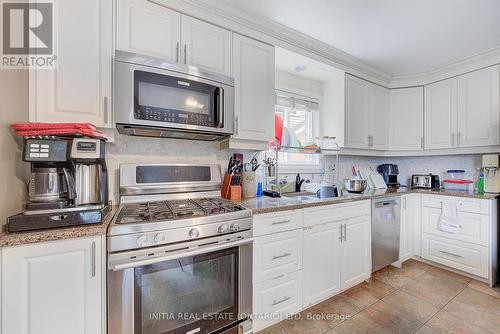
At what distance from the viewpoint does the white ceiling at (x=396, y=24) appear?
1.70 meters

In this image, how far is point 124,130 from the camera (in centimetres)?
150

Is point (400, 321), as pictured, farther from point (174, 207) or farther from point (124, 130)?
point (124, 130)

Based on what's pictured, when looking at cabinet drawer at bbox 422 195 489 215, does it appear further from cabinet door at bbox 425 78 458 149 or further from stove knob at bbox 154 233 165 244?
stove knob at bbox 154 233 165 244

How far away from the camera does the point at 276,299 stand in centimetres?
160

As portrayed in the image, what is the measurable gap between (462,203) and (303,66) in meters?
2.36

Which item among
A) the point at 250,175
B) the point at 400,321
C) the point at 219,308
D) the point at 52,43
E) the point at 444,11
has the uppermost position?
the point at 444,11

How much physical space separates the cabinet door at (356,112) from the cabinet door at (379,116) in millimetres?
120

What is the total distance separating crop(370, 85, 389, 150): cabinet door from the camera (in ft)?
9.54

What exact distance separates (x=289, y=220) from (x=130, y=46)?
1.63 meters

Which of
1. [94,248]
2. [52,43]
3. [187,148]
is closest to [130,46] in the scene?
[52,43]

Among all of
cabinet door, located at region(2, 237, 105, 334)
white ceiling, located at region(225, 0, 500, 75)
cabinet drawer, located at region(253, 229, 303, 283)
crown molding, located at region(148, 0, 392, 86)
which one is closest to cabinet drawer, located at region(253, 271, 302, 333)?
cabinet drawer, located at region(253, 229, 303, 283)

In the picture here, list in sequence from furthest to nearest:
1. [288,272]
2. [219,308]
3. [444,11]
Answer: [444,11], [288,272], [219,308]

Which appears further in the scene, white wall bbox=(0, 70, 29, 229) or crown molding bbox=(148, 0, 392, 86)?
crown molding bbox=(148, 0, 392, 86)

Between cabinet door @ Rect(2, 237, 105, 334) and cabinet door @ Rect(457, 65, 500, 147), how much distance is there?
3.73 metres
